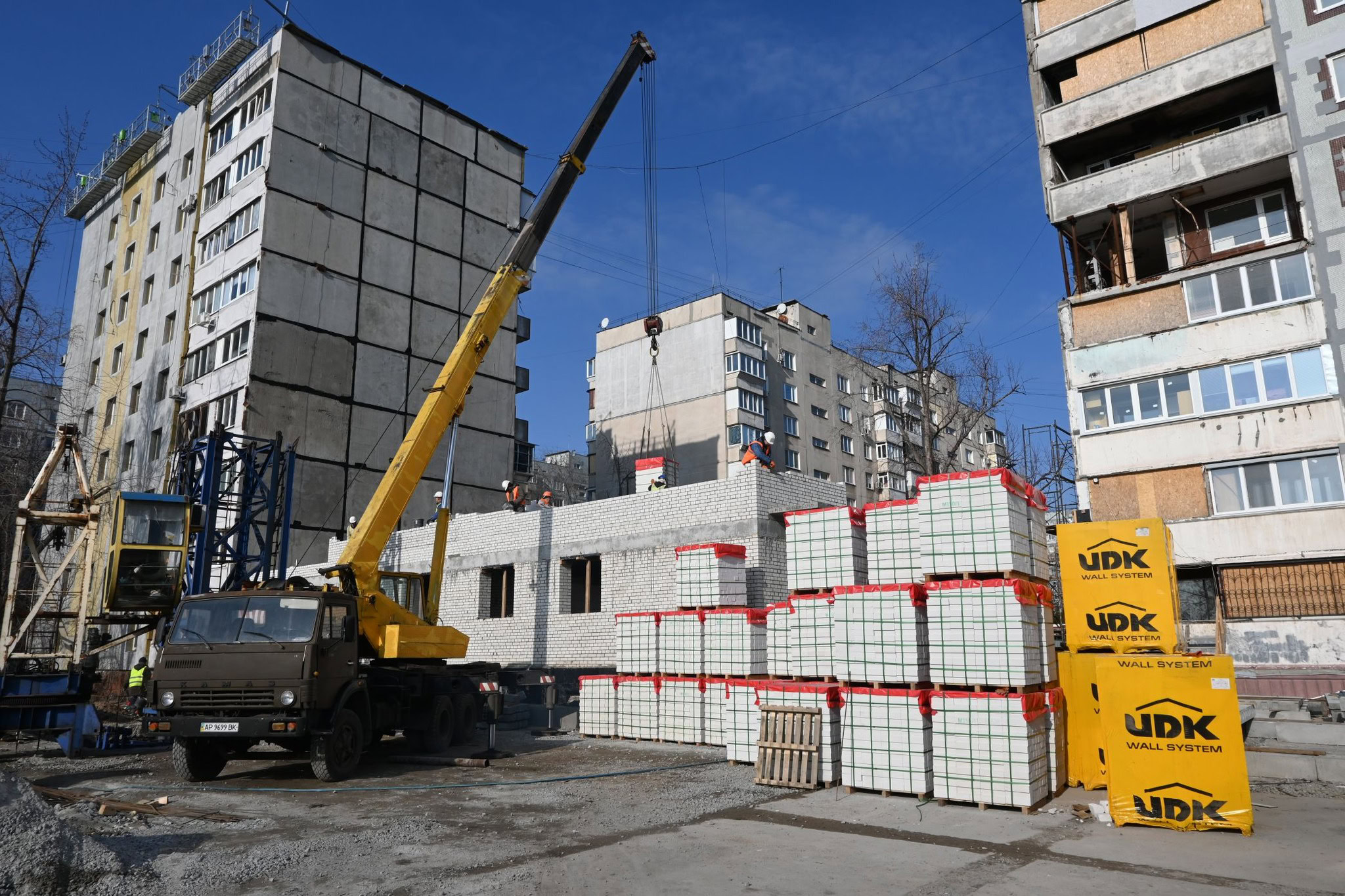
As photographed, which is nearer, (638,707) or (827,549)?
(827,549)

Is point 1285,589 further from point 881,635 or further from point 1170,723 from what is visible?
point 881,635

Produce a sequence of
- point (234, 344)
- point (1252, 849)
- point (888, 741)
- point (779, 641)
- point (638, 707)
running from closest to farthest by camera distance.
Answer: point (1252, 849) → point (888, 741) → point (779, 641) → point (638, 707) → point (234, 344)

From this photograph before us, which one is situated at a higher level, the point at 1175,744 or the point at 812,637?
the point at 812,637

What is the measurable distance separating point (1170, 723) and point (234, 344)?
34237 millimetres

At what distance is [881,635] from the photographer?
35.4ft

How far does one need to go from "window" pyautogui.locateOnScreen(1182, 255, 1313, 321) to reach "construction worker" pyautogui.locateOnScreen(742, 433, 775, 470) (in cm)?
1012

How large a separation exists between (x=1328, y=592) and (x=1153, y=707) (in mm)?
12187

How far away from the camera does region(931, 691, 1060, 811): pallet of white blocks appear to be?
9.58 m

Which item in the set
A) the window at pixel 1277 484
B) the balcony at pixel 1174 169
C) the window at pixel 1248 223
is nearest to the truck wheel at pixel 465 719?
the window at pixel 1277 484

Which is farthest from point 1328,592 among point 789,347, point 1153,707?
point 789,347

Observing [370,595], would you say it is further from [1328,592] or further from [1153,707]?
[1328,592]

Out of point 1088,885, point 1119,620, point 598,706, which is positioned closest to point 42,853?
point 1088,885

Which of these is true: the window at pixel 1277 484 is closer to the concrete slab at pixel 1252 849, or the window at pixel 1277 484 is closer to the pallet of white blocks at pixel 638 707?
the concrete slab at pixel 1252 849

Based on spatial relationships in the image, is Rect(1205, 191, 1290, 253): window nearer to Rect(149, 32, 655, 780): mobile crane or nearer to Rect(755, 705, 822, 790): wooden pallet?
Rect(755, 705, 822, 790): wooden pallet
